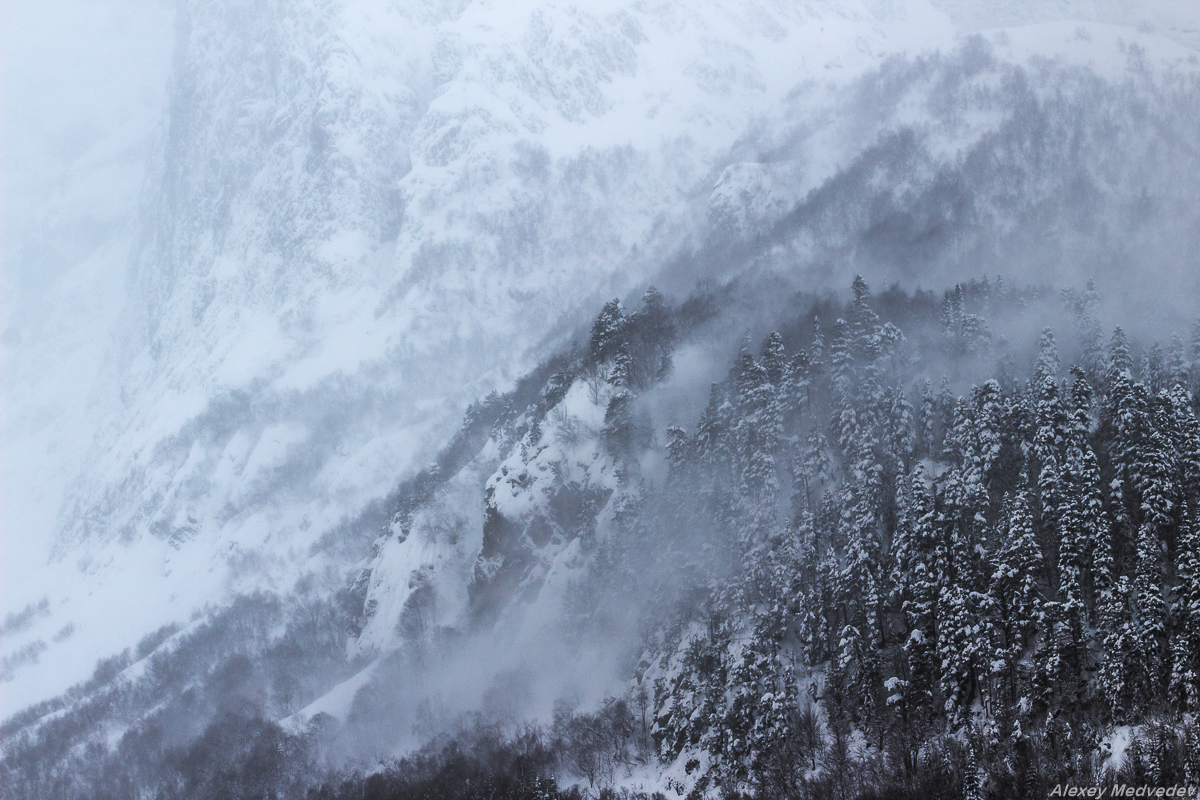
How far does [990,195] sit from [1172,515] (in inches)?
4737

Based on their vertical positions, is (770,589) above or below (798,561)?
below

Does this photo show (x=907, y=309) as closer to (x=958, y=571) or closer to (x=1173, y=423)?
(x=1173, y=423)

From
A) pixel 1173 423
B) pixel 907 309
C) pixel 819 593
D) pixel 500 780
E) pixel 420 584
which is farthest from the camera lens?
pixel 420 584

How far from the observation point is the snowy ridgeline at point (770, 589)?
82000mm

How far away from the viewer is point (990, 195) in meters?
192

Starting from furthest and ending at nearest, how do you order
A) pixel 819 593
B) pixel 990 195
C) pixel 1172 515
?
pixel 990 195
pixel 819 593
pixel 1172 515

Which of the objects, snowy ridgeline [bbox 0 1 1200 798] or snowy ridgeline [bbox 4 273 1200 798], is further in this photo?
snowy ridgeline [bbox 0 1 1200 798]

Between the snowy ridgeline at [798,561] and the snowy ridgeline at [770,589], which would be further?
the snowy ridgeline at [798,561]

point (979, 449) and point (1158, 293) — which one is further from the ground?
point (979, 449)

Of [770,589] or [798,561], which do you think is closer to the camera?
[798,561]

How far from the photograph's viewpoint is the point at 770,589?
106 m

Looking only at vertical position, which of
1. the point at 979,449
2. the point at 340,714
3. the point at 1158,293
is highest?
the point at 979,449

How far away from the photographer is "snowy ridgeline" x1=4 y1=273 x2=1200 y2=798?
8200 cm

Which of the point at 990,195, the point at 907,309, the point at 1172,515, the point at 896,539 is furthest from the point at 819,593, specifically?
the point at 990,195
